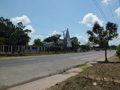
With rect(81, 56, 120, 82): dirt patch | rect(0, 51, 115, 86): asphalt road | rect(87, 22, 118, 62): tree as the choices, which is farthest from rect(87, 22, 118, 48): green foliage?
rect(81, 56, 120, 82): dirt patch

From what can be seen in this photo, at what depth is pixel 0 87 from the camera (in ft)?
17.3

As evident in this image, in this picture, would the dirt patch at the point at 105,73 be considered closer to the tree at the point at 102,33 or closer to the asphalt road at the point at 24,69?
the asphalt road at the point at 24,69

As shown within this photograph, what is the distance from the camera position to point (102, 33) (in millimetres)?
16062

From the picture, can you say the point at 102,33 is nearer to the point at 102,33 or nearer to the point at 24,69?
the point at 102,33

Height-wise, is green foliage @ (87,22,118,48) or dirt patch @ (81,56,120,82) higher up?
green foliage @ (87,22,118,48)

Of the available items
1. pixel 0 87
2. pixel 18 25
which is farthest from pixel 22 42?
pixel 0 87

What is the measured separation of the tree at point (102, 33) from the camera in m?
15.4

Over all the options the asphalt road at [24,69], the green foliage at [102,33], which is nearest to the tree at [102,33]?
the green foliage at [102,33]

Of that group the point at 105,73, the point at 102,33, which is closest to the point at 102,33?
the point at 102,33

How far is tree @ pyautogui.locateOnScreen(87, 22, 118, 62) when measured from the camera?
15.4m

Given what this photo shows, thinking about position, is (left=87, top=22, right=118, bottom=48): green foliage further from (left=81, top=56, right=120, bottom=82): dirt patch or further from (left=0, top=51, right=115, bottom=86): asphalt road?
(left=81, top=56, right=120, bottom=82): dirt patch

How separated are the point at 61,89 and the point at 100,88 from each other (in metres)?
1.58

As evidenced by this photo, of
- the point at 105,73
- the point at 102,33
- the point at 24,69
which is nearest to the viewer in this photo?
the point at 105,73

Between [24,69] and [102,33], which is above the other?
[102,33]
